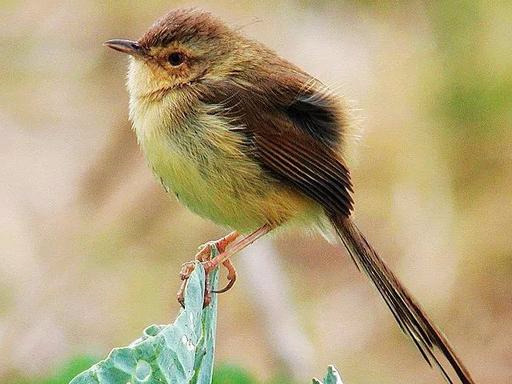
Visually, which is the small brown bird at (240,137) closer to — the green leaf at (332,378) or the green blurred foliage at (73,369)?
the green blurred foliage at (73,369)

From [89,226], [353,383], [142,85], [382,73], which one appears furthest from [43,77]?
[142,85]

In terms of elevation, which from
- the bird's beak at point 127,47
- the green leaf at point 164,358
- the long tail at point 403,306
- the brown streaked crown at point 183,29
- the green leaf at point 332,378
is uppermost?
the brown streaked crown at point 183,29

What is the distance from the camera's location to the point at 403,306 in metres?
3.68

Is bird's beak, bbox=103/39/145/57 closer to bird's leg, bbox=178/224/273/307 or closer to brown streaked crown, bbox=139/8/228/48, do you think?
brown streaked crown, bbox=139/8/228/48

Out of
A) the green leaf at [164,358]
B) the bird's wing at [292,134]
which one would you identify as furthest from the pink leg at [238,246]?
the green leaf at [164,358]

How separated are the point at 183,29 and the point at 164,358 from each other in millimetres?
1932

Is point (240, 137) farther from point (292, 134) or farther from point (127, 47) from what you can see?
point (127, 47)

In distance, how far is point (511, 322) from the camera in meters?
6.28

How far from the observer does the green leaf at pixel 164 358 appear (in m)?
2.32

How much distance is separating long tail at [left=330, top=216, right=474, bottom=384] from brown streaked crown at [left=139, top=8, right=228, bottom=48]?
70 cm

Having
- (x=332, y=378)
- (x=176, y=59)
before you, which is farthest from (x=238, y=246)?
(x=332, y=378)

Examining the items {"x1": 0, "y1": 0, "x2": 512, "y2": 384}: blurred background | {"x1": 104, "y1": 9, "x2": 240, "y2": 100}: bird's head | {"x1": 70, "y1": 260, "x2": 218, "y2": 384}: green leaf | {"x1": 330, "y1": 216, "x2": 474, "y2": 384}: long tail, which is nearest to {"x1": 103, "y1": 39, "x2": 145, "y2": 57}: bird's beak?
{"x1": 104, "y1": 9, "x2": 240, "y2": 100}: bird's head

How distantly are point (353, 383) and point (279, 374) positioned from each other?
0.68 m

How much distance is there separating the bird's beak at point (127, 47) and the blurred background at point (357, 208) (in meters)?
1.81
